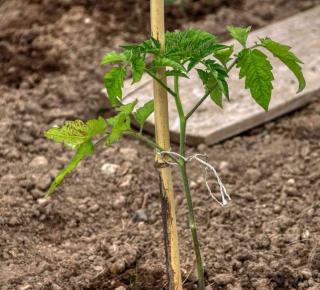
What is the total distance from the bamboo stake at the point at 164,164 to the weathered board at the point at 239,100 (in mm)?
1267

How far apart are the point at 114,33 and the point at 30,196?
1508 mm

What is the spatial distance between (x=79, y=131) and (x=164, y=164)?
23 cm

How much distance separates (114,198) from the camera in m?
2.74

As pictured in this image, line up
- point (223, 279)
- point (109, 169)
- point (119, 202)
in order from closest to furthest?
1. point (223, 279)
2. point (119, 202)
3. point (109, 169)

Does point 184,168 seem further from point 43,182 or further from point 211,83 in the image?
point 43,182

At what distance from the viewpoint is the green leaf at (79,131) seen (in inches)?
64.5

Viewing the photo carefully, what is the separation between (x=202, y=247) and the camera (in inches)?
92.4

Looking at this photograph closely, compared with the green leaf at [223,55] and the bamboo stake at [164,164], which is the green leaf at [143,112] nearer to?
the bamboo stake at [164,164]

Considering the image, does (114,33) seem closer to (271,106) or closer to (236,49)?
(236,49)

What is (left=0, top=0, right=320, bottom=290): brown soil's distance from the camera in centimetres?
224

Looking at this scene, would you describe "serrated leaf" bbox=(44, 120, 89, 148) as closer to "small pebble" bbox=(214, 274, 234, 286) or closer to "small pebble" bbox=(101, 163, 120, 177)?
"small pebble" bbox=(214, 274, 234, 286)

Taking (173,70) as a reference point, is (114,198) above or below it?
below

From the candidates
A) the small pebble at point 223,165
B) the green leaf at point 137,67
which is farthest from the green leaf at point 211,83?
the small pebble at point 223,165

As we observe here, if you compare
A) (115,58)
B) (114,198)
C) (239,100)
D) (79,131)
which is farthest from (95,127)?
(239,100)
